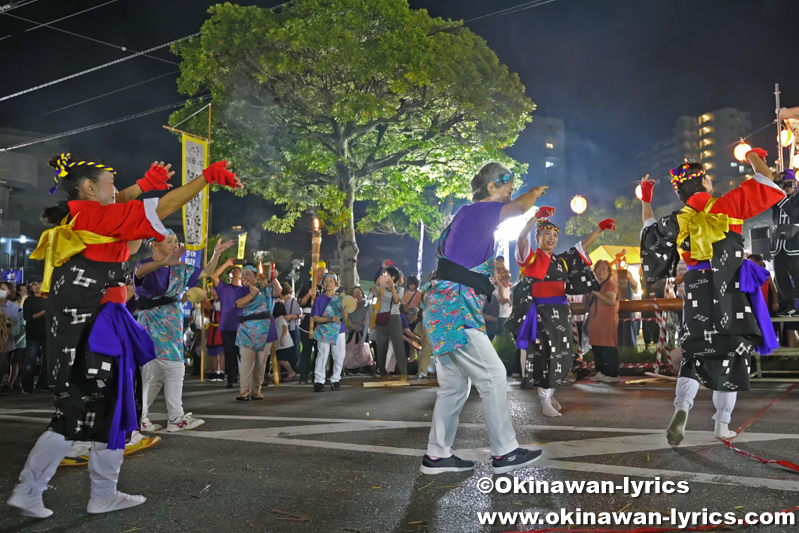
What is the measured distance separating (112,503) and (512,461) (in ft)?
7.24

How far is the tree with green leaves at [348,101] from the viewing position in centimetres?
1734

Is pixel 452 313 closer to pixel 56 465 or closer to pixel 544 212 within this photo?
pixel 56 465

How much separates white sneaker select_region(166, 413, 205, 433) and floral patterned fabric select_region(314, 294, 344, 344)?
3979 millimetres

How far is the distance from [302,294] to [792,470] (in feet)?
34.3

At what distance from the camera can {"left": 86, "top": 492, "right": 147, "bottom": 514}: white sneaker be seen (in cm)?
331

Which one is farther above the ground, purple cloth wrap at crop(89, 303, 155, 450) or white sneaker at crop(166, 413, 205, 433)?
purple cloth wrap at crop(89, 303, 155, 450)

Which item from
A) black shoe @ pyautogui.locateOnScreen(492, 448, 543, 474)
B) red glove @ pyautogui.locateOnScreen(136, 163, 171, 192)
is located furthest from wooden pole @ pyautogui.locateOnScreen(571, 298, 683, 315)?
red glove @ pyautogui.locateOnScreen(136, 163, 171, 192)

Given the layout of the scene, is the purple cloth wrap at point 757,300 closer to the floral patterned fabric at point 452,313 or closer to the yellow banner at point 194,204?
the floral patterned fabric at point 452,313

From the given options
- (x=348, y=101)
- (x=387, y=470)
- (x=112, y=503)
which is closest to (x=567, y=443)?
(x=387, y=470)

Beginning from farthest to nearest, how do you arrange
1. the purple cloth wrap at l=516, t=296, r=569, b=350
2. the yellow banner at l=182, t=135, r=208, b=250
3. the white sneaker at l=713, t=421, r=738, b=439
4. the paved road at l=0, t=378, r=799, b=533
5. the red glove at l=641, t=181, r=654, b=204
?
1. the yellow banner at l=182, t=135, r=208, b=250
2. the purple cloth wrap at l=516, t=296, r=569, b=350
3. the red glove at l=641, t=181, r=654, b=204
4. the white sneaker at l=713, t=421, r=738, b=439
5. the paved road at l=0, t=378, r=799, b=533

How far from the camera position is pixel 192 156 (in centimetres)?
1290

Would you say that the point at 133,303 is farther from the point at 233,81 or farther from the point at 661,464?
the point at 233,81

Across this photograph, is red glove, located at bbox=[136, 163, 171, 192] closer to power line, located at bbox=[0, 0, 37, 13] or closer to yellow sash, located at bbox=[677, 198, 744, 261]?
yellow sash, located at bbox=[677, 198, 744, 261]

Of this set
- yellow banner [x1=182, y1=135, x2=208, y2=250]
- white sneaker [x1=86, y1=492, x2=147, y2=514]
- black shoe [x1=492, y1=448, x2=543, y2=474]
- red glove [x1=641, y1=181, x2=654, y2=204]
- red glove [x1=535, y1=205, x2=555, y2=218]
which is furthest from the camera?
yellow banner [x1=182, y1=135, x2=208, y2=250]
